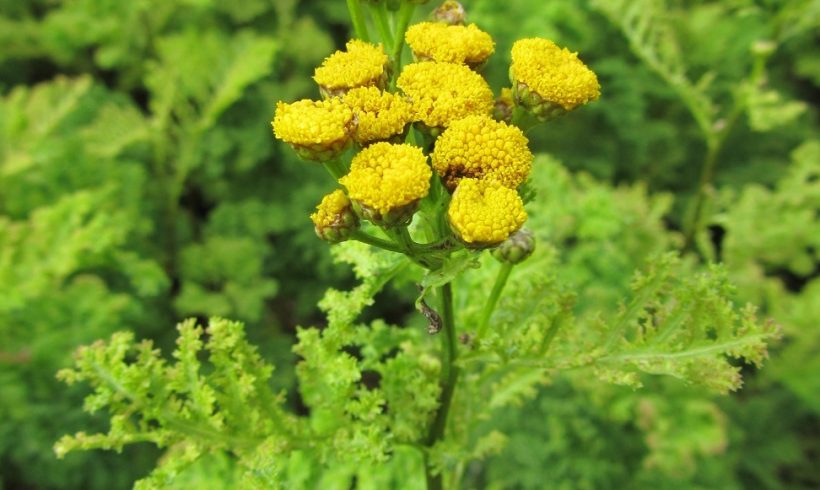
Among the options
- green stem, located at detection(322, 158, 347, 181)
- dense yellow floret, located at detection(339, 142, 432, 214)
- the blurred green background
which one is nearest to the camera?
dense yellow floret, located at detection(339, 142, 432, 214)

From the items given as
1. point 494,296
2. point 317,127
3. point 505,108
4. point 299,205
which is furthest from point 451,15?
point 299,205

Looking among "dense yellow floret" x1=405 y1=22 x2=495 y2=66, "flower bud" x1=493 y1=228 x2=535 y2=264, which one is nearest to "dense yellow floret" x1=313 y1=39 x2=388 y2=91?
"dense yellow floret" x1=405 y1=22 x2=495 y2=66

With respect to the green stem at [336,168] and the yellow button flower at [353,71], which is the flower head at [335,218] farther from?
the yellow button flower at [353,71]

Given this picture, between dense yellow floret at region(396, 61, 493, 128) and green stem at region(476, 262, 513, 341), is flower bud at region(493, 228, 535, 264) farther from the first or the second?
dense yellow floret at region(396, 61, 493, 128)

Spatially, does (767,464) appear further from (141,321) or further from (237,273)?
(141,321)

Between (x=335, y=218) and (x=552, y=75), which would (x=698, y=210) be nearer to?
(x=552, y=75)

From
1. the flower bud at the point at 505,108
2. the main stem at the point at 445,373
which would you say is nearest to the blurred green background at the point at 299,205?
the main stem at the point at 445,373
